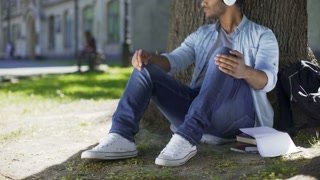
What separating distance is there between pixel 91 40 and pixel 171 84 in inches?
636

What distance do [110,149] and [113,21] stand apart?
29119 millimetres

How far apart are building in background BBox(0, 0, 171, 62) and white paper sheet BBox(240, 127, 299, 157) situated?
16.4 metres

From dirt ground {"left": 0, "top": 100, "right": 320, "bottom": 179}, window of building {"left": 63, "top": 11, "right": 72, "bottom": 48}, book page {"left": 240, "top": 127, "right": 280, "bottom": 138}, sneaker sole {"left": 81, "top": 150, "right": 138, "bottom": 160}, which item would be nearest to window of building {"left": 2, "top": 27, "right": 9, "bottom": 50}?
window of building {"left": 63, "top": 11, "right": 72, "bottom": 48}

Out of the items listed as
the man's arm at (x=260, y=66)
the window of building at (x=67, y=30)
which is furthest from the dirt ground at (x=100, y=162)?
the window of building at (x=67, y=30)

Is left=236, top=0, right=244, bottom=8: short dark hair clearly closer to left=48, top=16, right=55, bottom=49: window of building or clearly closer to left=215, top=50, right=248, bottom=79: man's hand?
left=215, top=50, right=248, bottom=79: man's hand

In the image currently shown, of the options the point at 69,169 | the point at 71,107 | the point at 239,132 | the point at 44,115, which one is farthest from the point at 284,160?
the point at 71,107

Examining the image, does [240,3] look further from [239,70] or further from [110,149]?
[110,149]

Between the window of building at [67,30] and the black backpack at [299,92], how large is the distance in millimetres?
35401

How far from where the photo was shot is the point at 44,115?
707 cm

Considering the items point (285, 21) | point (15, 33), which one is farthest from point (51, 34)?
point (285, 21)

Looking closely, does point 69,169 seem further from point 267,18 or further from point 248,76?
point 267,18

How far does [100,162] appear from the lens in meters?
4.02

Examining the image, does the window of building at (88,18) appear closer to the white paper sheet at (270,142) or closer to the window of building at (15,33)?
the window of building at (15,33)

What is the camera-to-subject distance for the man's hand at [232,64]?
3.70 meters
